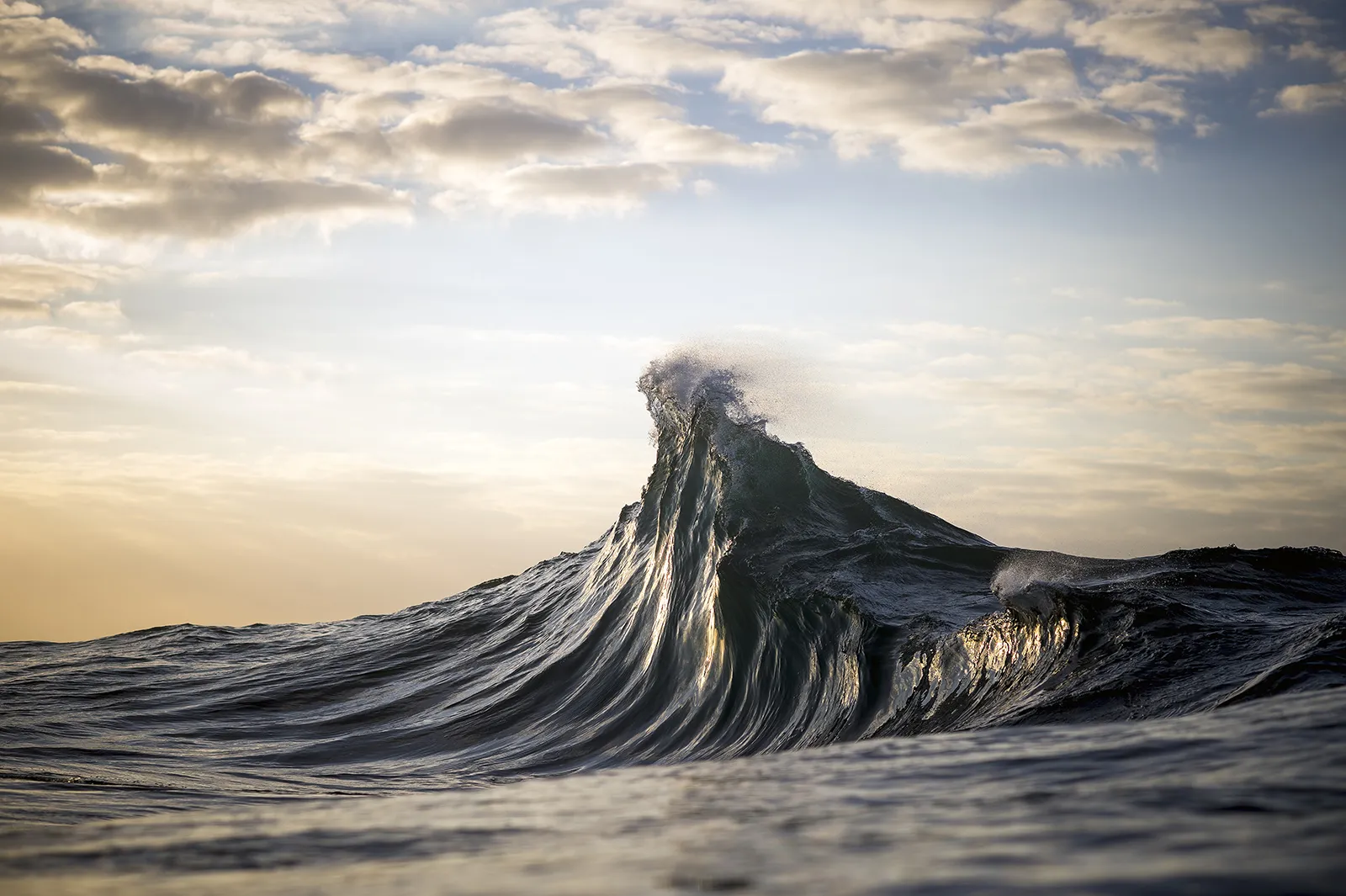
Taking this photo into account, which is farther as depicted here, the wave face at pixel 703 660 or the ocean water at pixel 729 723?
the wave face at pixel 703 660

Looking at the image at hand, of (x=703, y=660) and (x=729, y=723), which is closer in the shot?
(x=729, y=723)

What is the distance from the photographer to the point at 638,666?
11.5m

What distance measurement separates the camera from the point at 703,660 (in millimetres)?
10820

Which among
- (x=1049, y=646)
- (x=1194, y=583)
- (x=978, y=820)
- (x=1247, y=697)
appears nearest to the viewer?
(x=978, y=820)

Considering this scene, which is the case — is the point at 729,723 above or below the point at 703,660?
below

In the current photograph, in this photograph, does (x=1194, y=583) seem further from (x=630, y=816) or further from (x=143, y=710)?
Answer: (x=143, y=710)

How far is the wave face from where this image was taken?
7.39 meters

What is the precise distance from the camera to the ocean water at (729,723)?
2.88m

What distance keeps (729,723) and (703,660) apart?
123 centimetres

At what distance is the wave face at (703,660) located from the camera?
7387mm

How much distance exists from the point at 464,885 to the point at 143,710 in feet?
36.6

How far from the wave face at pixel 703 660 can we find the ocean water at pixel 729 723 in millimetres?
45

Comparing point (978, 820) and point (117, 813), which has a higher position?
point (978, 820)

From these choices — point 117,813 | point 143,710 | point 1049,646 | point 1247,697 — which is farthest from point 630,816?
point 143,710
